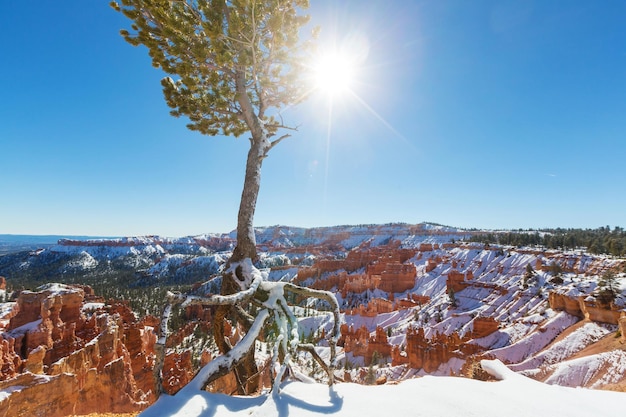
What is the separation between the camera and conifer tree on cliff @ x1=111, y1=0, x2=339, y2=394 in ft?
13.8

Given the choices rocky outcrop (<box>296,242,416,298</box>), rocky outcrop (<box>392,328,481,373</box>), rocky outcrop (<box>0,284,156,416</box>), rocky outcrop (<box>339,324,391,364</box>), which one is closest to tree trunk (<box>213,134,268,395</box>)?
rocky outcrop (<box>0,284,156,416</box>)

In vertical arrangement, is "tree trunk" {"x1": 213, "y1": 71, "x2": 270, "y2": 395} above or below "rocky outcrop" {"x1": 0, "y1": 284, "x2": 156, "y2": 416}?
above

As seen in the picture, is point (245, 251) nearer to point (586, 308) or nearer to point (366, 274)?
point (586, 308)

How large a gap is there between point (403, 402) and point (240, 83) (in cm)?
568

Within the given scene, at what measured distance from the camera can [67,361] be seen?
1427cm

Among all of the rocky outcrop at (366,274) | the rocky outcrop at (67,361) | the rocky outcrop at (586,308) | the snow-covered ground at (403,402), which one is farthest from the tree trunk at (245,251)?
the rocky outcrop at (366,274)

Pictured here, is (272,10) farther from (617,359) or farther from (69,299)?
(69,299)

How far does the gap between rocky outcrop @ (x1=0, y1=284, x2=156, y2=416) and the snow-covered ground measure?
406 inches

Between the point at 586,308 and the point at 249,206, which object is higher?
the point at 249,206

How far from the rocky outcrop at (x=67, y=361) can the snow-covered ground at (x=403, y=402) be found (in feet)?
33.8

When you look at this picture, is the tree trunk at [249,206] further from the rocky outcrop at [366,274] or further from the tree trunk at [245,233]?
the rocky outcrop at [366,274]

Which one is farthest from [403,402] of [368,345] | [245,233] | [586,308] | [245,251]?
[368,345]

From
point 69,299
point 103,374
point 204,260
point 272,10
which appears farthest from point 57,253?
point 272,10

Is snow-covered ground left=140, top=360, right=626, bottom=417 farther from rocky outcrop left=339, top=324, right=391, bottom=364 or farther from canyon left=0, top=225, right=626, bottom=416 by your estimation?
rocky outcrop left=339, top=324, right=391, bottom=364
